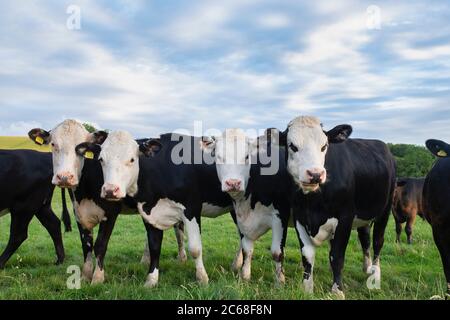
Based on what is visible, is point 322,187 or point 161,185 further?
point 161,185

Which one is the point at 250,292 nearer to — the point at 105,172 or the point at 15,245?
the point at 105,172

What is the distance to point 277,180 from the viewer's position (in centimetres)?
726

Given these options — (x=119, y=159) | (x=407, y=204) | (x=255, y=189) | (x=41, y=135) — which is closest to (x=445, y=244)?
(x=255, y=189)

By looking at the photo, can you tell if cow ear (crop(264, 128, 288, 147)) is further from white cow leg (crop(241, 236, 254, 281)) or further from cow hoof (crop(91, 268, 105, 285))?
cow hoof (crop(91, 268, 105, 285))

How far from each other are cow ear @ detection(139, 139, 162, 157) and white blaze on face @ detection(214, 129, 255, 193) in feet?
3.21

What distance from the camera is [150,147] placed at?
7082 millimetres

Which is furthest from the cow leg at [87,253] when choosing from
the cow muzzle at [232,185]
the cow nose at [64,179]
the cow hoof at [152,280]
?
the cow muzzle at [232,185]

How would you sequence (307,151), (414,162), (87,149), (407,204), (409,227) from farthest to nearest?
(414,162)
(407,204)
(409,227)
(87,149)
(307,151)

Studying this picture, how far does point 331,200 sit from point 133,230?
30.7 feet

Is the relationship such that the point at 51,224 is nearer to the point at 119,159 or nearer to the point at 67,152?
the point at 67,152

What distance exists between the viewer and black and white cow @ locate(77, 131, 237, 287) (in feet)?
22.4

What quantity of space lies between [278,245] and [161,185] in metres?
2.17
